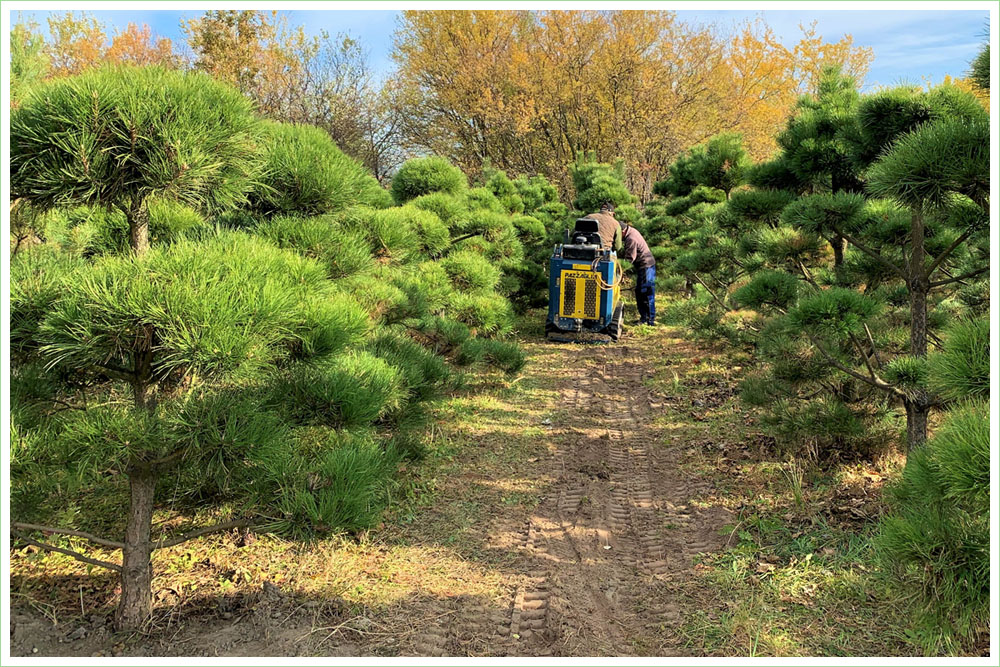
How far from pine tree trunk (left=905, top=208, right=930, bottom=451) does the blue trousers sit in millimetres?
6193

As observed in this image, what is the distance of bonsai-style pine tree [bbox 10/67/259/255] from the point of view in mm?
1828

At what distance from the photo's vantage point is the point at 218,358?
5.95ft

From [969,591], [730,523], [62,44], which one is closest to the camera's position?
[969,591]

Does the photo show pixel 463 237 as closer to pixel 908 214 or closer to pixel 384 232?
pixel 384 232

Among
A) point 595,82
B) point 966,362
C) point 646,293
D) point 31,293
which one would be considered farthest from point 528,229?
point 595,82

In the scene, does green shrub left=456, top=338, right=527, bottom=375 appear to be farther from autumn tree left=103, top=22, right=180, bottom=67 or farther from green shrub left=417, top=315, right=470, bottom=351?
autumn tree left=103, top=22, right=180, bottom=67

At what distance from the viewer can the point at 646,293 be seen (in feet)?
32.4

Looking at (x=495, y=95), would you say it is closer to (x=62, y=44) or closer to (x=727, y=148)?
(x=62, y=44)

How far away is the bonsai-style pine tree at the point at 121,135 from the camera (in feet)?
6.00

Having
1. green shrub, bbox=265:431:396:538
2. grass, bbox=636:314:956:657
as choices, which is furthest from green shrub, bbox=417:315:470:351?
green shrub, bbox=265:431:396:538

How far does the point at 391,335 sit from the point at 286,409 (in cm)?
164

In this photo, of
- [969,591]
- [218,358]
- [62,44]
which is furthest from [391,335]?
[62,44]

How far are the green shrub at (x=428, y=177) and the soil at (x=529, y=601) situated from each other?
303cm

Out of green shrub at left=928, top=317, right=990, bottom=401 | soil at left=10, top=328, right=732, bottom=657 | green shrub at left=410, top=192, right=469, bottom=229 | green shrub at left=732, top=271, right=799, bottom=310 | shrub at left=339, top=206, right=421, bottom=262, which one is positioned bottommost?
soil at left=10, top=328, right=732, bottom=657
